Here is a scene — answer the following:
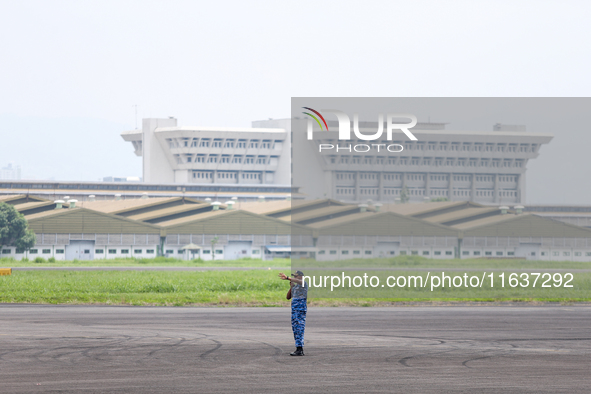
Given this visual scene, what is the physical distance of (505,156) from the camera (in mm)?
56406

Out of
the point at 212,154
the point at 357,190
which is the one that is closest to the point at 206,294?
the point at 357,190

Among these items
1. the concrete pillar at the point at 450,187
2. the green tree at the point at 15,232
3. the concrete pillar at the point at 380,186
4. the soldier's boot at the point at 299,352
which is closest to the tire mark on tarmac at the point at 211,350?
the soldier's boot at the point at 299,352

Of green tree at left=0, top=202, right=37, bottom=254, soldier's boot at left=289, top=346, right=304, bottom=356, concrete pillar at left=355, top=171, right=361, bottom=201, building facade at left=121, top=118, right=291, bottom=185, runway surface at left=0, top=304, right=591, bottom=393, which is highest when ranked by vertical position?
building facade at left=121, top=118, right=291, bottom=185

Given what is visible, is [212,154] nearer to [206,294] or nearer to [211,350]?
[206,294]

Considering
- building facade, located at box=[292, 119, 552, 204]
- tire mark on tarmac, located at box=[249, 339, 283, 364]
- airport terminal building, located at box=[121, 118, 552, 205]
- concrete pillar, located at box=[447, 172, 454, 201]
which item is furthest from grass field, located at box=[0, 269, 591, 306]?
tire mark on tarmac, located at box=[249, 339, 283, 364]

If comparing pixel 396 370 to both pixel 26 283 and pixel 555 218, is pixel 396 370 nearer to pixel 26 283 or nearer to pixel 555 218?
pixel 26 283

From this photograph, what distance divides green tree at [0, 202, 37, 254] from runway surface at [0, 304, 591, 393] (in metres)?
59.5

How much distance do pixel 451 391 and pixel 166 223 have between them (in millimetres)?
82171

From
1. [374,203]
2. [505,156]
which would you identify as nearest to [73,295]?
[374,203]

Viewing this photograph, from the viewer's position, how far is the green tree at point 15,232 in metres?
81.7

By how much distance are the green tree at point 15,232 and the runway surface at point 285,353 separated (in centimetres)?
5949

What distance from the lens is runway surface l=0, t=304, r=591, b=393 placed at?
12.9 metres

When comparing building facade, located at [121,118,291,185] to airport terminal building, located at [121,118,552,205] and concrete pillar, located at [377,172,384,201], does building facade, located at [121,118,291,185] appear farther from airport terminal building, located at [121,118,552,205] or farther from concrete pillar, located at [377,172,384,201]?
concrete pillar, located at [377,172,384,201]

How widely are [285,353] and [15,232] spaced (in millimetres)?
73259
